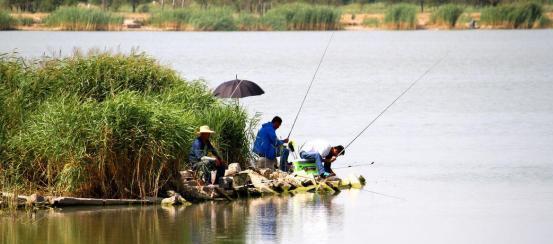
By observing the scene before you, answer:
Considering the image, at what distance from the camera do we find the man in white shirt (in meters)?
18.8

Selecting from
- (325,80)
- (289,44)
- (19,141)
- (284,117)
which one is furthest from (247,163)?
(289,44)

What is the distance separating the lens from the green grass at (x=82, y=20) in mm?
71812

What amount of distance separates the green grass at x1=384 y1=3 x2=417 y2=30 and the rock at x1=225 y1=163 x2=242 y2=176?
55.1 meters

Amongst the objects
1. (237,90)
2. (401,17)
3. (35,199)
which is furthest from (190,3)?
(35,199)

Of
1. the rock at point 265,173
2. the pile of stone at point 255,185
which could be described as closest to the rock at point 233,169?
the pile of stone at point 255,185

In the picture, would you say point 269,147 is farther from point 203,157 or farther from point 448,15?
point 448,15

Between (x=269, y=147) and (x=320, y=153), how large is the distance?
0.74m

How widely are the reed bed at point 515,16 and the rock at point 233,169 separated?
5654cm

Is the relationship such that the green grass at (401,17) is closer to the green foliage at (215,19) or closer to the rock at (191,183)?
the green foliage at (215,19)

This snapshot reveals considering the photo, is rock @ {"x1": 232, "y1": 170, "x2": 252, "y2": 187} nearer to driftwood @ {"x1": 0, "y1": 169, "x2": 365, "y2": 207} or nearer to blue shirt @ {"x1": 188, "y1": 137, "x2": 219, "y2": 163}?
driftwood @ {"x1": 0, "y1": 169, "x2": 365, "y2": 207}

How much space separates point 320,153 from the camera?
19031mm

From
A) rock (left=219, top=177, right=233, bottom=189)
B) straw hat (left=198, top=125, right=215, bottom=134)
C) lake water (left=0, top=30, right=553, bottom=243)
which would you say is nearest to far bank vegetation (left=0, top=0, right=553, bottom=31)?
lake water (left=0, top=30, right=553, bottom=243)

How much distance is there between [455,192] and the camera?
19.3 m

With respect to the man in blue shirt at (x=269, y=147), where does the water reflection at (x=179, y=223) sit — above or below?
below
